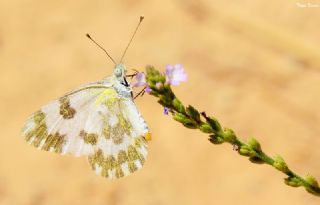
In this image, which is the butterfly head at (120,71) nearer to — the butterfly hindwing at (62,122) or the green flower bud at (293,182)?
the butterfly hindwing at (62,122)

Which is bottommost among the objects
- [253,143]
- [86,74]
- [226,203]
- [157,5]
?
[253,143]

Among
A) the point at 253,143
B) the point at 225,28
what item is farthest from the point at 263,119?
the point at 253,143

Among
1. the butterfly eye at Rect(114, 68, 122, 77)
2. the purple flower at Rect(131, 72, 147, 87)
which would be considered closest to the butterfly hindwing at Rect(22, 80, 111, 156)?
the butterfly eye at Rect(114, 68, 122, 77)

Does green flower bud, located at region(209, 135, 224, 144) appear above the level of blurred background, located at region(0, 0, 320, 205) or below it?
below

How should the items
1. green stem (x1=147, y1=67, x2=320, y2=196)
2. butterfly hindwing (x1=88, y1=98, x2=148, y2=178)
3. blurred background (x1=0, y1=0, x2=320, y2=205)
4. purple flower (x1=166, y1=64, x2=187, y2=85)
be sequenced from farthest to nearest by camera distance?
blurred background (x1=0, y1=0, x2=320, y2=205), butterfly hindwing (x1=88, y1=98, x2=148, y2=178), purple flower (x1=166, y1=64, x2=187, y2=85), green stem (x1=147, y1=67, x2=320, y2=196)

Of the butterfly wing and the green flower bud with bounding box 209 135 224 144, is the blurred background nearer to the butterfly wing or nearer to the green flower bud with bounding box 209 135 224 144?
the butterfly wing

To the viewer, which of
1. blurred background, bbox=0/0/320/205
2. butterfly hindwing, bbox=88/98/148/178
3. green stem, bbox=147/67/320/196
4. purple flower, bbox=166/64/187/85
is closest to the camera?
green stem, bbox=147/67/320/196

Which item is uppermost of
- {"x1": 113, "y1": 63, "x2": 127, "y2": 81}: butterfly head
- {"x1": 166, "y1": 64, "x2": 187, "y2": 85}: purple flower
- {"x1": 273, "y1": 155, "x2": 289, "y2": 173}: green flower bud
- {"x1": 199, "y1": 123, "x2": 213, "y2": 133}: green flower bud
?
{"x1": 113, "y1": 63, "x2": 127, "y2": 81}: butterfly head

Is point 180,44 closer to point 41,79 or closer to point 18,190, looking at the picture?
point 41,79
